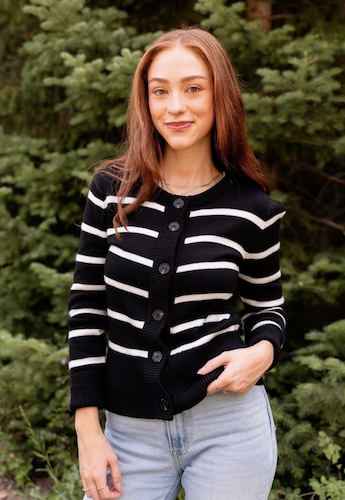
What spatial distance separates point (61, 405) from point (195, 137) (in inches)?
86.8

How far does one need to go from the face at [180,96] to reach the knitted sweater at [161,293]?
0.19 m

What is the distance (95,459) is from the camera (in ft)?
5.44

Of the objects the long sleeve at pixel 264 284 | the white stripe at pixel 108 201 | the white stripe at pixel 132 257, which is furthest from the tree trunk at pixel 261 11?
the white stripe at pixel 132 257

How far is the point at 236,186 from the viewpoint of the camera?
181 cm

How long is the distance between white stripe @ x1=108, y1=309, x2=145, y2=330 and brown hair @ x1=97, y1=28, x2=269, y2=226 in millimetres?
279

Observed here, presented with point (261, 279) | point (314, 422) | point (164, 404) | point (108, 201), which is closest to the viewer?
point (164, 404)

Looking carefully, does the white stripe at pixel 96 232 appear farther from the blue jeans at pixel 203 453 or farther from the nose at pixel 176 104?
the blue jeans at pixel 203 453

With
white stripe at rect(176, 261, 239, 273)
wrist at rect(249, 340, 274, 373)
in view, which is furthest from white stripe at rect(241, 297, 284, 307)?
white stripe at rect(176, 261, 239, 273)

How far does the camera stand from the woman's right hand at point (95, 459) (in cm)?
165

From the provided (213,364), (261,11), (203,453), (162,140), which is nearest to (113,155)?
(261,11)

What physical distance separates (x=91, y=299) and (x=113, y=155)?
172 cm

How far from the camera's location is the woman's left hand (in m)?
1.63

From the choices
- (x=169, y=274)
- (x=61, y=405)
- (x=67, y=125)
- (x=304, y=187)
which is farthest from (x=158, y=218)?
(x=304, y=187)

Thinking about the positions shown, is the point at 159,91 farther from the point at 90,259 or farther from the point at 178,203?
the point at 90,259
